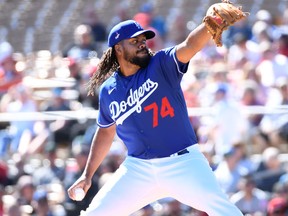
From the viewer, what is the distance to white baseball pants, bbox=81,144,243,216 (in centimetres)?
630

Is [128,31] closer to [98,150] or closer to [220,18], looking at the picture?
[220,18]

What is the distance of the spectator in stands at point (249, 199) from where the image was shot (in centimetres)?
912

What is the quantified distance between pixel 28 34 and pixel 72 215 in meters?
8.18

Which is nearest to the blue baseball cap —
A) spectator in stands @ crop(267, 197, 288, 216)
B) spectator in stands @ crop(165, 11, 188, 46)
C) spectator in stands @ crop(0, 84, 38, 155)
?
spectator in stands @ crop(267, 197, 288, 216)

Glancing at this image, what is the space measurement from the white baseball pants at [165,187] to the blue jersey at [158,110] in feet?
0.29

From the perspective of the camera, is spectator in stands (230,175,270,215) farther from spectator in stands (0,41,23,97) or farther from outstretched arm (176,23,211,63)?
spectator in stands (0,41,23,97)

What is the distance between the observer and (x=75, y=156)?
32.8 feet

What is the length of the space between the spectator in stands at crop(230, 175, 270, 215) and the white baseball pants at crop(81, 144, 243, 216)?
2.66 metres

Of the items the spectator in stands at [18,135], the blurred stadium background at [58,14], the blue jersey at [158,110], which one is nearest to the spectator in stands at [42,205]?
the spectator in stands at [18,135]

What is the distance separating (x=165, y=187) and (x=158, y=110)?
1.76 feet

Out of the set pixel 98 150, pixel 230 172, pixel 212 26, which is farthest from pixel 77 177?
pixel 212 26

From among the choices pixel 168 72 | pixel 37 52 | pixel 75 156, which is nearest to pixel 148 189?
pixel 168 72

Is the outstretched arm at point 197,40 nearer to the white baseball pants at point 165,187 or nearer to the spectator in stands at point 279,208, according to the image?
the white baseball pants at point 165,187

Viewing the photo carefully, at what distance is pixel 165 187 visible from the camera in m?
6.49
